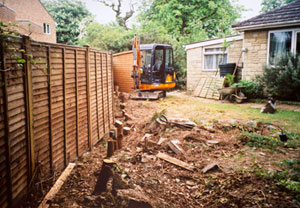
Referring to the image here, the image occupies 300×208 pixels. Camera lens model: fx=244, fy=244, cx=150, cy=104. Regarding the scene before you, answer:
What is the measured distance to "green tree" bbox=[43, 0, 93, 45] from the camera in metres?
27.7

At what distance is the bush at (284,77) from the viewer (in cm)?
1045

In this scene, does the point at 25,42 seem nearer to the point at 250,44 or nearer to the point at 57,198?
the point at 57,198

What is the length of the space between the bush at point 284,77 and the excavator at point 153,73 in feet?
16.6

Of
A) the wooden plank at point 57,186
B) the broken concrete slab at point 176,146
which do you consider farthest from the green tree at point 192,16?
the wooden plank at point 57,186

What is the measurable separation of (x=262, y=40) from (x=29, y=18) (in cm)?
1492

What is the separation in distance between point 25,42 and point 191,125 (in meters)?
4.94

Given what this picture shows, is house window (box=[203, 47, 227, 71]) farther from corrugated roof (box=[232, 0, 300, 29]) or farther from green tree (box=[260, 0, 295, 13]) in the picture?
green tree (box=[260, 0, 295, 13])

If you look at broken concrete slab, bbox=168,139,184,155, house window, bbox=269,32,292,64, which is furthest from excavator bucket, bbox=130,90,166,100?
broken concrete slab, bbox=168,139,184,155

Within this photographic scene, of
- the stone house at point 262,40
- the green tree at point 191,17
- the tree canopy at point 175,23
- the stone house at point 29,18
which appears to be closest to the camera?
the stone house at point 29,18

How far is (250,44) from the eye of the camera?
12758 mm

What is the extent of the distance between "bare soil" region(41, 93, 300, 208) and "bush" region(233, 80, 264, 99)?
6.07 m

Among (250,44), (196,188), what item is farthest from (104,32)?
(196,188)

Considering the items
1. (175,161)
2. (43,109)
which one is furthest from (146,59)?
(43,109)

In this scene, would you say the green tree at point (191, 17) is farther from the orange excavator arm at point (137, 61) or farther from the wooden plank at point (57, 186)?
the wooden plank at point (57, 186)
